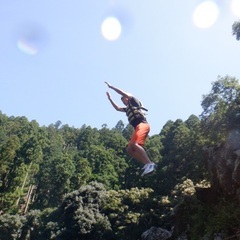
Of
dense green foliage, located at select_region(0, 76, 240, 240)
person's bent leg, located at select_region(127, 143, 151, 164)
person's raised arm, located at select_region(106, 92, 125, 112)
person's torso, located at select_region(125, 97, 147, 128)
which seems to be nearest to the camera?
person's bent leg, located at select_region(127, 143, 151, 164)

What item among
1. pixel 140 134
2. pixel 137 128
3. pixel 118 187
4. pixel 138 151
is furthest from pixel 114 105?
pixel 118 187

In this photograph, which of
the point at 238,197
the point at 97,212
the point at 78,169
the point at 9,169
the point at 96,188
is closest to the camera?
the point at 238,197

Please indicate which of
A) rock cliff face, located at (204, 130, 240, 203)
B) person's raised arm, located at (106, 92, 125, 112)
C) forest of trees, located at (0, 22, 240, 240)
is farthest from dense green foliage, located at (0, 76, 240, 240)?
person's raised arm, located at (106, 92, 125, 112)

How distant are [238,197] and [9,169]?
136ft

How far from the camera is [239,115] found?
22969 mm

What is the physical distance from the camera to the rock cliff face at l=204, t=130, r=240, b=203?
1759cm

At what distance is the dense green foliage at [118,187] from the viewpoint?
25047 millimetres

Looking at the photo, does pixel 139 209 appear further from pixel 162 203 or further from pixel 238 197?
pixel 238 197

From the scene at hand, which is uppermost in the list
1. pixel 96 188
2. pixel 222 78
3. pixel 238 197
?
pixel 222 78

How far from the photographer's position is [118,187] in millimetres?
55469

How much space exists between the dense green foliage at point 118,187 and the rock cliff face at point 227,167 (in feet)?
3.72

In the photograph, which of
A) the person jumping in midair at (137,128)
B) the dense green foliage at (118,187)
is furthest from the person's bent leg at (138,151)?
the dense green foliage at (118,187)

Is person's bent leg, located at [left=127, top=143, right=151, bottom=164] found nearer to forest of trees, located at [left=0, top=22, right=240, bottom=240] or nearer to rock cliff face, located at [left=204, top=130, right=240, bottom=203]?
forest of trees, located at [left=0, top=22, right=240, bottom=240]

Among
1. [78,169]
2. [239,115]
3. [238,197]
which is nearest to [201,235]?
[238,197]
